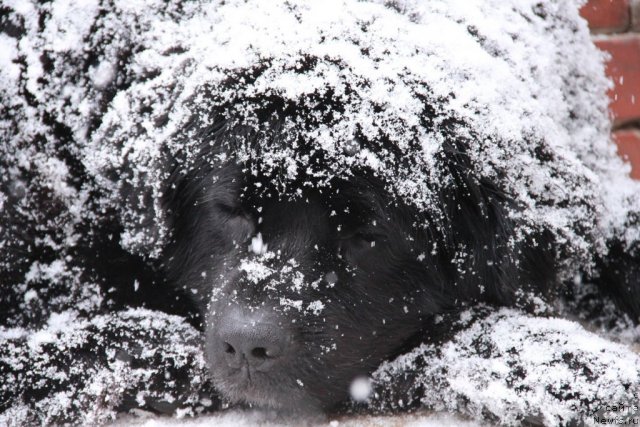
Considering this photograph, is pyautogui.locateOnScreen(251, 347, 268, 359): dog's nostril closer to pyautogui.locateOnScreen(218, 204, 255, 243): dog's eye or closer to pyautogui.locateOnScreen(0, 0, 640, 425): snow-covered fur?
pyautogui.locateOnScreen(0, 0, 640, 425): snow-covered fur

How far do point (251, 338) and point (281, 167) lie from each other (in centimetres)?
41

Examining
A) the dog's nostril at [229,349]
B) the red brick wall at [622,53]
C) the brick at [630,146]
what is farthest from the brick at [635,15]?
the dog's nostril at [229,349]

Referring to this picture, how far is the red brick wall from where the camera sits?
103 inches

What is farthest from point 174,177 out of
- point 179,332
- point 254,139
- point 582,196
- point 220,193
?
point 582,196

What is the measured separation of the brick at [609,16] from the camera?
2.62 m

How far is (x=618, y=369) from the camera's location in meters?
1.55

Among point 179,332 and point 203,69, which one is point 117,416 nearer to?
point 179,332

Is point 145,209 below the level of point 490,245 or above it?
below

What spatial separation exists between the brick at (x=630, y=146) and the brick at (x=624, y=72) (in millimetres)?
57

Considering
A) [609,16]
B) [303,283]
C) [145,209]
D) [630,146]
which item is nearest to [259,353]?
[303,283]

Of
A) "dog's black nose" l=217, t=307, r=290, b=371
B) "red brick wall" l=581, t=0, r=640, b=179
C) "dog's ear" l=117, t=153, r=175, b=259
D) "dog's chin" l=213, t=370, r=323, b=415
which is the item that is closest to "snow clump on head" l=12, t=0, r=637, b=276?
"dog's ear" l=117, t=153, r=175, b=259

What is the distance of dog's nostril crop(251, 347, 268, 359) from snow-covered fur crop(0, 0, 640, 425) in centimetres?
16

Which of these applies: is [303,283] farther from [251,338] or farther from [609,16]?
[609,16]

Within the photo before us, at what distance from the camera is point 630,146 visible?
270cm
